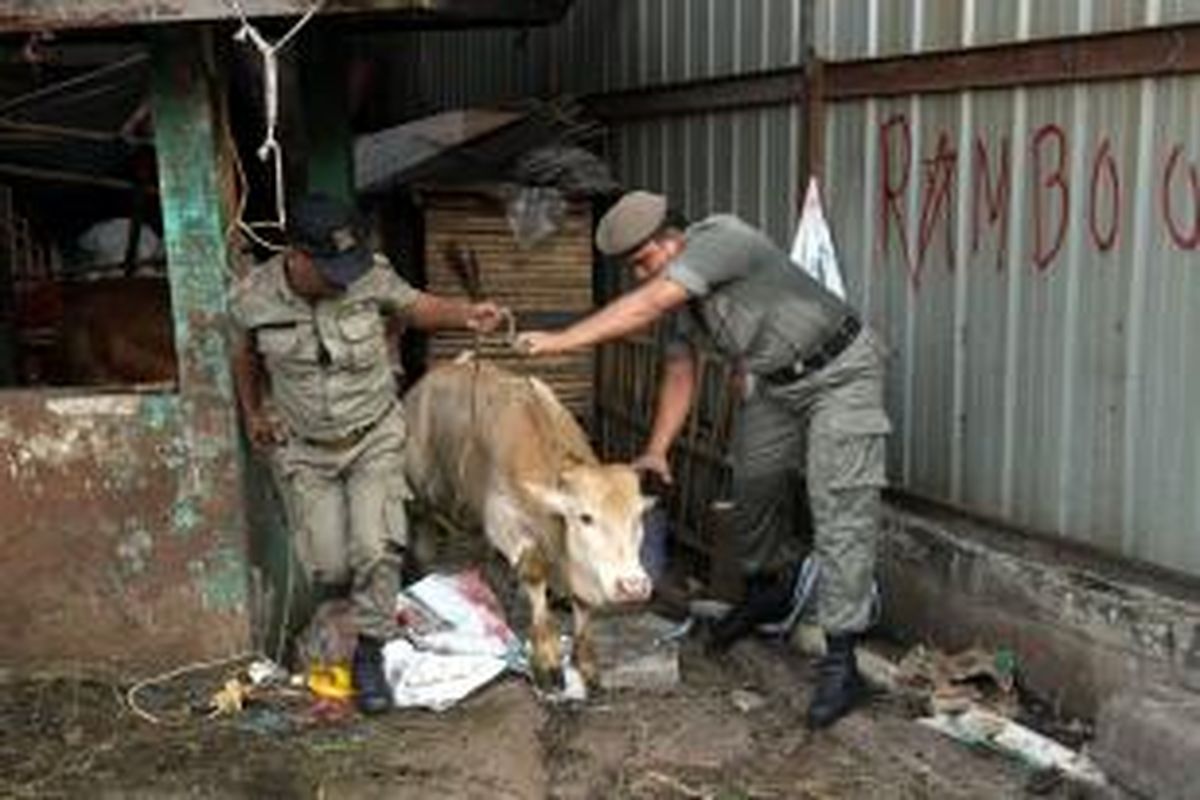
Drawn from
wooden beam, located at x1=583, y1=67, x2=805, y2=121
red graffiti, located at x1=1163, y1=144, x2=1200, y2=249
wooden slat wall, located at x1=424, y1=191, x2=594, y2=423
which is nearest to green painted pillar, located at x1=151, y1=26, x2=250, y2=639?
wooden beam, located at x1=583, y1=67, x2=805, y2=121

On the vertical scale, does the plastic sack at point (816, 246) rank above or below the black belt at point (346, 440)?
above

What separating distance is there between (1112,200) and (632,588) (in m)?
2.26

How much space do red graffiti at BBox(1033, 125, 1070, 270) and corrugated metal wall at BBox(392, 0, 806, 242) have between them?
206cm

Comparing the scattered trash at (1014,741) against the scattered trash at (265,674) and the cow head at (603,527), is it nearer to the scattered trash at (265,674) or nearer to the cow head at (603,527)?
the cow head at (603,527)

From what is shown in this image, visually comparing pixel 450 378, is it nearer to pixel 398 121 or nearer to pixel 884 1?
pixel 884 1

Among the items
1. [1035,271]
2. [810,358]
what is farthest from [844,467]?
[1035,271]

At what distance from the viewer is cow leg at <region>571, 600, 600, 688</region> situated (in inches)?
280

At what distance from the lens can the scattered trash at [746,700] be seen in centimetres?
699

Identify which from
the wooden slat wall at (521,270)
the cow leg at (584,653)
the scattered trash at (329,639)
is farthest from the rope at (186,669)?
the wooden slat wall at (521,270)

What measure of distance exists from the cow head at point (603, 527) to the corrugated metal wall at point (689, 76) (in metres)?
2.50

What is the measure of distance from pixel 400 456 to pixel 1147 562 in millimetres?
2968

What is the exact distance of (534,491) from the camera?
688 cm

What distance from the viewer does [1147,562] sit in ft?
20.0

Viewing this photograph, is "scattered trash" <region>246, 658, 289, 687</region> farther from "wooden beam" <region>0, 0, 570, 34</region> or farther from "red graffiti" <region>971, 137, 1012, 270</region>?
"red graffiti" <region>971, 137, 1012, 270</region>
